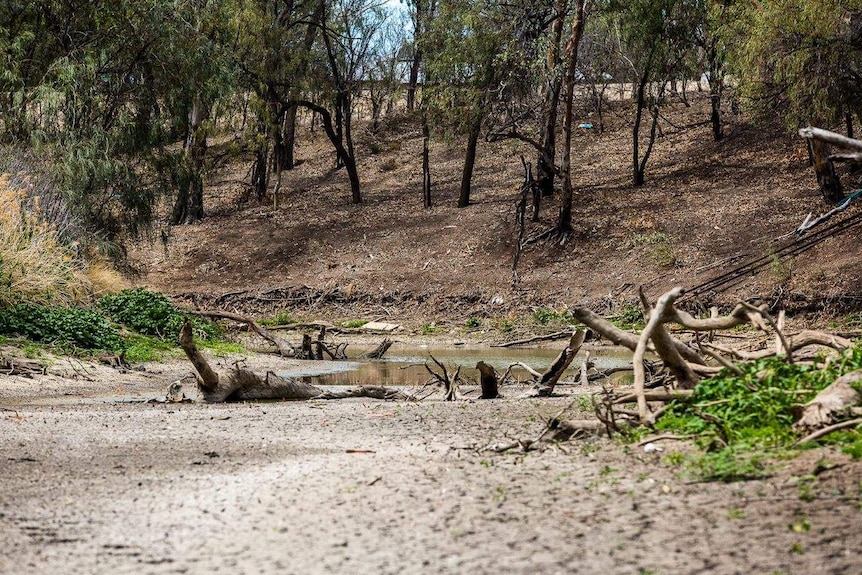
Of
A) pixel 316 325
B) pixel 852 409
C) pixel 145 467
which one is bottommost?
pixel 316 325

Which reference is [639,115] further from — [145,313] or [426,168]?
[145,313]

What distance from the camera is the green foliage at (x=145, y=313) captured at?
1952 cm

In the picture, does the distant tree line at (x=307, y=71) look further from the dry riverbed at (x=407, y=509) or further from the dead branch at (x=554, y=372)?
the dry riverbed at (x=407, y=509)

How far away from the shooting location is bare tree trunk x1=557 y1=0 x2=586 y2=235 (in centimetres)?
2934

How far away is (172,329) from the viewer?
1967 cm

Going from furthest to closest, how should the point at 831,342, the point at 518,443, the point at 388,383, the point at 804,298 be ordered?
1. the point at 804,298
2. the point at 388,383
3. the point at 831,342
4. the point at 518,443

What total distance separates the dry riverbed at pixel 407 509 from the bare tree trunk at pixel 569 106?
22234mm

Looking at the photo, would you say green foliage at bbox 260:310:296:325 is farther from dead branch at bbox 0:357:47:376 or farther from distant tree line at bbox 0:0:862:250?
dead branch at bbox 0:357:47:376

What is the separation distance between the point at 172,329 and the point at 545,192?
18485 mm

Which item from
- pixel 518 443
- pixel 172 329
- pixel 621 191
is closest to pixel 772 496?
pixel 518 443

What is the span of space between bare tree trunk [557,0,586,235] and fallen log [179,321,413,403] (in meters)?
18.2

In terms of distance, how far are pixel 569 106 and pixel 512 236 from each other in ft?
14.3

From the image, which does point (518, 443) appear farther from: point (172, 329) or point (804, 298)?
point (804, 298)

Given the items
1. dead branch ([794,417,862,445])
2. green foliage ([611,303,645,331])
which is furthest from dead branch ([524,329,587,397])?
green foliage ([611,303,645,331])
